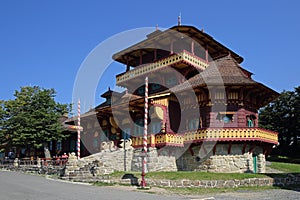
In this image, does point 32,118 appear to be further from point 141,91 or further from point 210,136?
point 210,136

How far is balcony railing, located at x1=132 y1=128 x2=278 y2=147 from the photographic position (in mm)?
25703

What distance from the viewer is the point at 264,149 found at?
1125 inches

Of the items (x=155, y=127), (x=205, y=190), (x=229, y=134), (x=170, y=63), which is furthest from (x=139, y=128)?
(x=205, y=190)

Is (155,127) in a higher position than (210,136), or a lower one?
higher

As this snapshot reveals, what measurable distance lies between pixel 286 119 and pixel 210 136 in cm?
2854

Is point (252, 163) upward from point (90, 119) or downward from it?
downward

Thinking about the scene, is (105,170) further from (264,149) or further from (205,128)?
(264,149)

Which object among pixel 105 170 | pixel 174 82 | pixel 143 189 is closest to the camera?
pixel 143 189

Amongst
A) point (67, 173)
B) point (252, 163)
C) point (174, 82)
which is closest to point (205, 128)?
point (252, 163)

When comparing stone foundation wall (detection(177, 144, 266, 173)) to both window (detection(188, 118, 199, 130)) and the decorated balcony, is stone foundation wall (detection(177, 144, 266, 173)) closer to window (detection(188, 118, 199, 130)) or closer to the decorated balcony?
the decorated balcony

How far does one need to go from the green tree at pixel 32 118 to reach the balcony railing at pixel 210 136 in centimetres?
1572

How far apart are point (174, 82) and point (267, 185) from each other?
1345 cm

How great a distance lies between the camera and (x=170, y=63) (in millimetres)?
31078

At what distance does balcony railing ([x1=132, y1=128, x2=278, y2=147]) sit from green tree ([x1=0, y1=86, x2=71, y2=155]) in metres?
15.7
